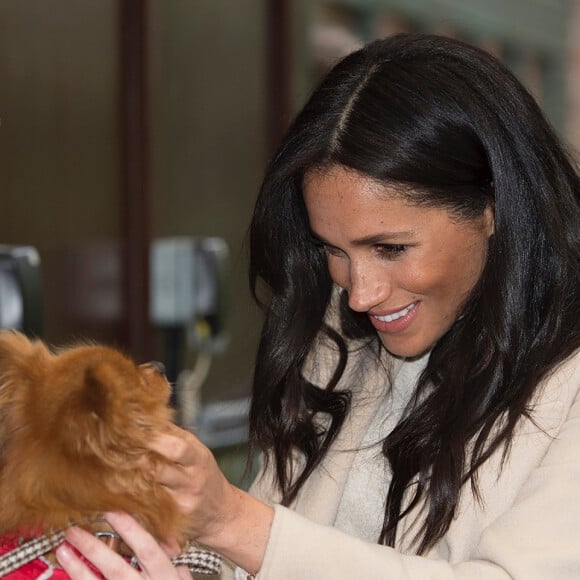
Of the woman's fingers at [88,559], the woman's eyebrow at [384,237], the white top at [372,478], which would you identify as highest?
the woman's eyebrow at [384,237]

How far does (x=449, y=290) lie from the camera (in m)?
1.74

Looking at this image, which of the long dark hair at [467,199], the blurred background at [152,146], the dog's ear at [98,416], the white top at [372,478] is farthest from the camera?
the blurred background at [152,146]

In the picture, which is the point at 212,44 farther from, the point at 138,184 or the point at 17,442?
the point at 17,442

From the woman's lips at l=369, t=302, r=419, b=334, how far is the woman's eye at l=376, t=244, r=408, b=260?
95mm

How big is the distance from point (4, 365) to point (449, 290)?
717 millimetres

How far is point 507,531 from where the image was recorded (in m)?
1.50

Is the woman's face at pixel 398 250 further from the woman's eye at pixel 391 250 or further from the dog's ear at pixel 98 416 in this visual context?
the dog's ear at pixel 98 416

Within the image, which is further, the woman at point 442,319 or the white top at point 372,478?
the white top at point 372,478

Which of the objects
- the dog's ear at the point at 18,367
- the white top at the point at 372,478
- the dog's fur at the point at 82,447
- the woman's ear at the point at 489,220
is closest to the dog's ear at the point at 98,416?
the dog's fur at the point at 82,447

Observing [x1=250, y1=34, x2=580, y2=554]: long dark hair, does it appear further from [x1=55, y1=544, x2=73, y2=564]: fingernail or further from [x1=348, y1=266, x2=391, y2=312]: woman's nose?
[x1=55, y1=544, x2=73, y2=564]: fingernail

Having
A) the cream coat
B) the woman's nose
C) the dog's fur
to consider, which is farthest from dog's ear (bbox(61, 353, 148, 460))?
the woman's nose

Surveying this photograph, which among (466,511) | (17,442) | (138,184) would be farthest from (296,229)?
(138,184)

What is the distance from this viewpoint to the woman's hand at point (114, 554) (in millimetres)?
1404

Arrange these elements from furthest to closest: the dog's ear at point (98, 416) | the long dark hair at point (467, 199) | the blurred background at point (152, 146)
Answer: the blurred background at point (152, 146)
the long dark hair at point (467, 199)
the dog's ear at point (98, 416)
